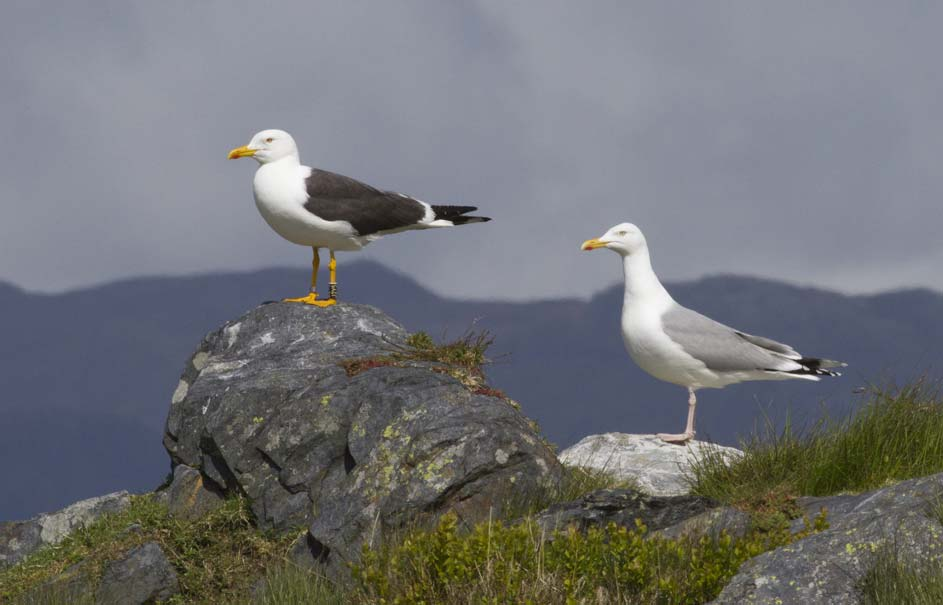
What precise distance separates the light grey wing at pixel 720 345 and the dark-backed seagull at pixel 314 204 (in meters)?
3.47

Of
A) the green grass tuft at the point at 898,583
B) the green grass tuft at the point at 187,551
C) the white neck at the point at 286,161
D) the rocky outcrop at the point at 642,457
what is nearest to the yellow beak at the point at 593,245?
the rocky outcrop at the point at 642,457

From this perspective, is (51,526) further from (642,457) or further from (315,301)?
(642,457)

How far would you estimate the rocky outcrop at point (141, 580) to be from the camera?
407 inches

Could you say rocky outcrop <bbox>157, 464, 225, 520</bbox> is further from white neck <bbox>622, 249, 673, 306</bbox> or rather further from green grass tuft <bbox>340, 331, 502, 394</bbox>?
white neck <bbox>622, 249, 673, 306</bbox>

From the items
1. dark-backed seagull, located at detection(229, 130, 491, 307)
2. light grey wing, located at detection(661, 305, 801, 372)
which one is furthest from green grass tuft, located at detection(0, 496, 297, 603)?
light grey wing, located at detection(661, 305, 801, 372)

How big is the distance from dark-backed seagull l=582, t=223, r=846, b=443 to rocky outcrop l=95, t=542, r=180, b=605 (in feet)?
17.7

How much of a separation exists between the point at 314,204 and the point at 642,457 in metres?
4.52

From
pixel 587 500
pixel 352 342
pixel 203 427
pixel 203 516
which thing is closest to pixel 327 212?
pixel 352 342

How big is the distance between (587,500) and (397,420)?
219cm

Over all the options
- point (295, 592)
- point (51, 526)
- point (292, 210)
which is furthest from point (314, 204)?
point (295, 592)

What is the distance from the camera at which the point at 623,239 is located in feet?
42.5

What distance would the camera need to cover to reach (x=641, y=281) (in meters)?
13.0

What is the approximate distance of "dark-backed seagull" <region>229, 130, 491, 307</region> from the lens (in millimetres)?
13227

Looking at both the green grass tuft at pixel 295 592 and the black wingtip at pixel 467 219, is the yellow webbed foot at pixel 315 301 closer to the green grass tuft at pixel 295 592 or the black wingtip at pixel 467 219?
the black wingtip at pixel 467 219
